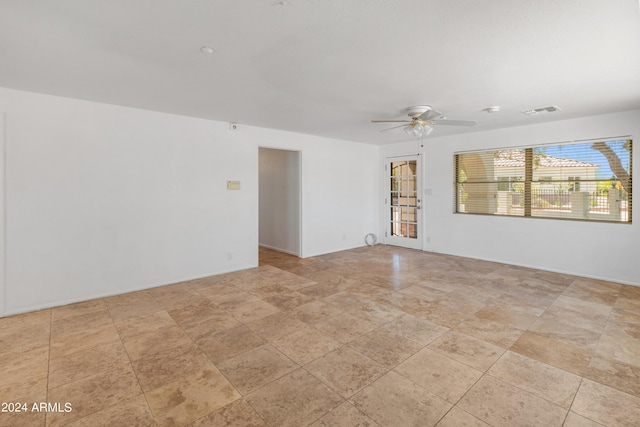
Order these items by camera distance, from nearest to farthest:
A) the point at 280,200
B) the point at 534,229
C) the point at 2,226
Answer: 1. the point at 2,226
2. the point at 534,229
3. the point at 280,200

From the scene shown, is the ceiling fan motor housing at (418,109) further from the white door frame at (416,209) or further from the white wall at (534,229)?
the white door frame at (416,209)

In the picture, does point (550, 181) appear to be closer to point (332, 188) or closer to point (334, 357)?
point (332, 188)

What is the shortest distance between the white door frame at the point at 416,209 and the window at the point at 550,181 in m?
0.78

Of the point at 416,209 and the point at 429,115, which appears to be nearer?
the point at 429,115

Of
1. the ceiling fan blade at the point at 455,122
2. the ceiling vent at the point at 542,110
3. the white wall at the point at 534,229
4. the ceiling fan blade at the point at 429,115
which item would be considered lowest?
the white wall at the point at 534,229

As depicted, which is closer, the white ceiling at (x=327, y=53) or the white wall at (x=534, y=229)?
the white ceiling at (x=327, y=53)

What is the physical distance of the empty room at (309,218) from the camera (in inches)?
77.0

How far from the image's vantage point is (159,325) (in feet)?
10.0

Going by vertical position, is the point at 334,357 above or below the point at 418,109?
below

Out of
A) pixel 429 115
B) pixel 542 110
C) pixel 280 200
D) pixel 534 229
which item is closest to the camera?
pixel 429 115

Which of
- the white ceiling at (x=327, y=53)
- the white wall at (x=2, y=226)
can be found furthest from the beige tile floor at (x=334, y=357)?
the white ceiling at (x=327, y=53)

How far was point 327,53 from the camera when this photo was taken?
8.11 ft

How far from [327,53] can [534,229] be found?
4.72 m

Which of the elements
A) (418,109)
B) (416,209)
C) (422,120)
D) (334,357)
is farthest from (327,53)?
(416,209)
